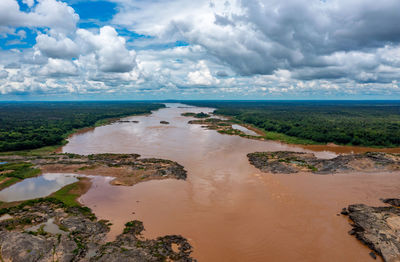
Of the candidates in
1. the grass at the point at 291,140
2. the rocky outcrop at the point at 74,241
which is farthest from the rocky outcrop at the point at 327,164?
the rocky outcrop at the point at 74,241

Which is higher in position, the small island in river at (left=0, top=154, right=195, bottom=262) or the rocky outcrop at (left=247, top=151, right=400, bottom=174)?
the rocky outcrop at (left=247, top=151, right=400, bottom=174)

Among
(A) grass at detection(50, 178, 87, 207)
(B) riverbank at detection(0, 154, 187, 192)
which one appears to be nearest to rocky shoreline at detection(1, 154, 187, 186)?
(B) riverbank at detection(0, 154, 187, 192)

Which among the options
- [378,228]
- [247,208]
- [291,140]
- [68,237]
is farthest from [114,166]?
[291,140]

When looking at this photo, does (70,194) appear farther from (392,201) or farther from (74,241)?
(392,201)

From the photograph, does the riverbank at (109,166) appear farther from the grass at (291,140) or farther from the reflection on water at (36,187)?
the grass at (291,140)

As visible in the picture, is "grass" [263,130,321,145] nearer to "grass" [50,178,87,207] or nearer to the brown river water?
the brown river water

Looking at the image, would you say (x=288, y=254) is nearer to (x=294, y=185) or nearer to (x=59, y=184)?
(x=294, y=185)

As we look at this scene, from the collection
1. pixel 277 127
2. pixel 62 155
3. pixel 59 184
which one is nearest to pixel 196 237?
pixel 59 184
